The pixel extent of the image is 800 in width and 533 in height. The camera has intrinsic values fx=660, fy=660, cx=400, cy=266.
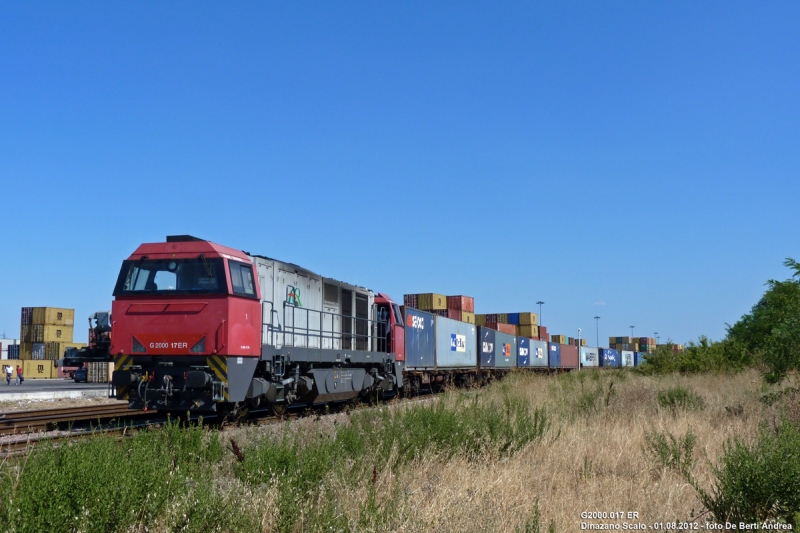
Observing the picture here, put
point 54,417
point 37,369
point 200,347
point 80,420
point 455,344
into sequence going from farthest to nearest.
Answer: point 37,369, point 455,344, point 54,417, point 80,420, point 200,347

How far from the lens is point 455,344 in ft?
97.8

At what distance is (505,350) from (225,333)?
26625 millimetres

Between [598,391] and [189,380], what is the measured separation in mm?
9012

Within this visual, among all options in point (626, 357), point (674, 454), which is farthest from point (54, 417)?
point (626, 357)

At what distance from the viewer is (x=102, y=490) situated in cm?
488

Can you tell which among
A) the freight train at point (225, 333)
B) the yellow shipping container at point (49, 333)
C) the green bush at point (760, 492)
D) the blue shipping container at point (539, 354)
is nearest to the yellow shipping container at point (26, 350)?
the yellow shipping container at point (49, 333)

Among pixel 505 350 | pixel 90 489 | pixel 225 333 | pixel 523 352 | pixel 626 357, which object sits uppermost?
pixel 225 333

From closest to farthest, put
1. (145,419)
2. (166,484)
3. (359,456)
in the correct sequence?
(166,484)
(359,456)
(145,419)

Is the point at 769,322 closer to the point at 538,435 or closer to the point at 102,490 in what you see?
the point at 538,435

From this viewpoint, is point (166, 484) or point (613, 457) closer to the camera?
point (166, 484)

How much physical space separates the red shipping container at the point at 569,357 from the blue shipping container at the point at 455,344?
69.7ft

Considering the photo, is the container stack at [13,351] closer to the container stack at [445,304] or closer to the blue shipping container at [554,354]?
the container stack at [445,304]

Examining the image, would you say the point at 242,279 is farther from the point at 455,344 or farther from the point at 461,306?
the point at 461,306

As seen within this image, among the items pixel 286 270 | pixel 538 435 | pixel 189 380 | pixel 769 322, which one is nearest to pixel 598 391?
pixel 769 322
